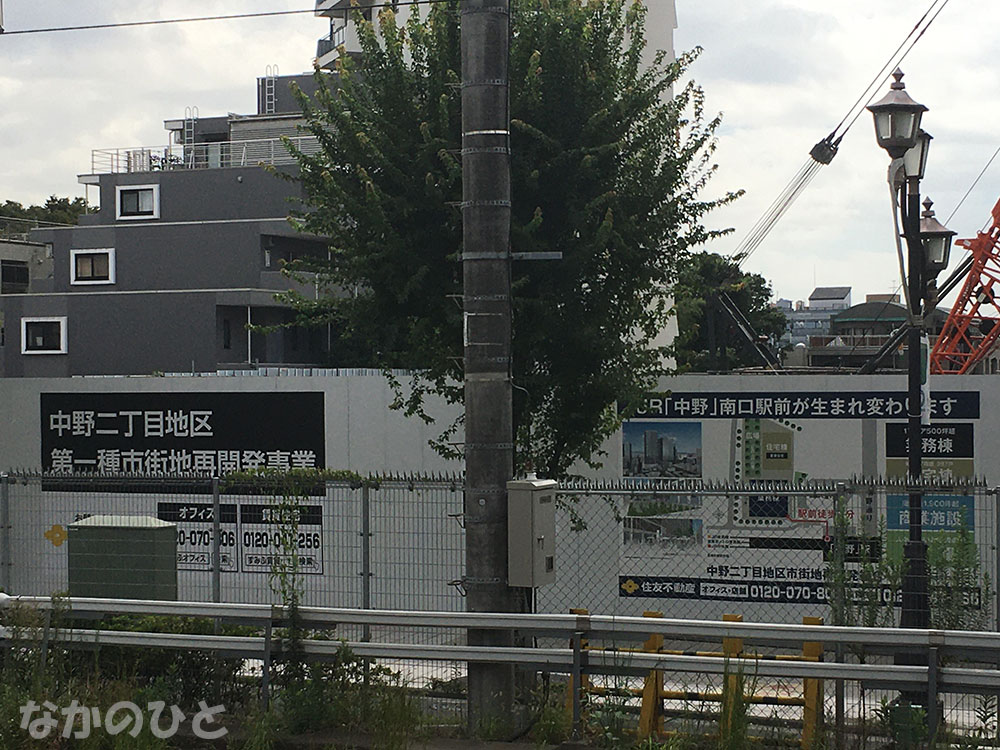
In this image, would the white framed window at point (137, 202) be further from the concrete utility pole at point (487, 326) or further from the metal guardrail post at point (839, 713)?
the metal guardrail post at point (839, 713)

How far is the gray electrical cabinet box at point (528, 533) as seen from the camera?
9008 mm

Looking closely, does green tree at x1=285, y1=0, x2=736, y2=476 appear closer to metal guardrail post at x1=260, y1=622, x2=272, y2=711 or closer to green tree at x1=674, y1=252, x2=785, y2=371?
green tree at x1=674, y1=252, x2=785, y2=371

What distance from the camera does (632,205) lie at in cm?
1423

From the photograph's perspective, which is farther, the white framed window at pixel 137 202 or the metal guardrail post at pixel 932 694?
the white framed window at pixel 137 202

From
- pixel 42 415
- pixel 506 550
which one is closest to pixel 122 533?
pixel 506 550

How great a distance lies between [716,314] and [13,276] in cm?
3468

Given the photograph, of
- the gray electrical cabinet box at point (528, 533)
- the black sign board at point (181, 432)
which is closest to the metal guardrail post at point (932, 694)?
the gray electrical cabinet box at point (528, 533)

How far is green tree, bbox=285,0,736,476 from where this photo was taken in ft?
45.2

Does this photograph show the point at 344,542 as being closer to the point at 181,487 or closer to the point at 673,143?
the point at 181,487

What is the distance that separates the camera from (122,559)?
1305 cm

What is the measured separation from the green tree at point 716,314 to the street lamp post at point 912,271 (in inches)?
109

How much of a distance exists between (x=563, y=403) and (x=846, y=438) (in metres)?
4.89

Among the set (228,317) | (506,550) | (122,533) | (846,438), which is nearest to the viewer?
(506,550)

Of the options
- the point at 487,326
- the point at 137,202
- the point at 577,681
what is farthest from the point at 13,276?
the point at 577,681
